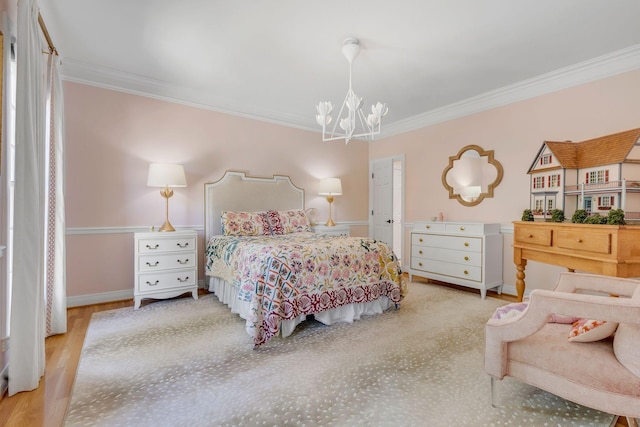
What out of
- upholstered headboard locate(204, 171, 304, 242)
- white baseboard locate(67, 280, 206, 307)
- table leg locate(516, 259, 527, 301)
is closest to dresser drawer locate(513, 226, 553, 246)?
table leg locate(516, 259, 527, 301)

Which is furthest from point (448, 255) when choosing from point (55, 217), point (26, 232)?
point (55, 217)

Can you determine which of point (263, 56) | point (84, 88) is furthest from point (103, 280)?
point (263, 56)

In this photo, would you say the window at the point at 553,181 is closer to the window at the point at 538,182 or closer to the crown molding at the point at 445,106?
the window at the point at 538,182

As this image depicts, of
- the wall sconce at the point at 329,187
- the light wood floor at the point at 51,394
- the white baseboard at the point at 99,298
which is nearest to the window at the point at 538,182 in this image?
the light wood floor at the point at 51,394

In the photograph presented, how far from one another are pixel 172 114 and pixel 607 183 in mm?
4709

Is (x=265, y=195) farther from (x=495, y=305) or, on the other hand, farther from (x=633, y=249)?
(x=633, y=249)

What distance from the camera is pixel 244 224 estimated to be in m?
4.05

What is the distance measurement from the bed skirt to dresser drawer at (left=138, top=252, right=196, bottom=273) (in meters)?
0.45

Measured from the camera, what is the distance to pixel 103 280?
3.59 meters

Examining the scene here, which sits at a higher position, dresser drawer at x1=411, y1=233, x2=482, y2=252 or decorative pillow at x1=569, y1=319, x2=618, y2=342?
dresser drawer at x1=411, y1=233, x2=482, y2=252

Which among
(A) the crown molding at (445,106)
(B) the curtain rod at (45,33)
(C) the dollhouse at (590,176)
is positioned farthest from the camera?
(A) the crown molding at (445,106)

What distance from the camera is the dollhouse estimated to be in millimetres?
2469

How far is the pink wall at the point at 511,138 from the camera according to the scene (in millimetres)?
3133

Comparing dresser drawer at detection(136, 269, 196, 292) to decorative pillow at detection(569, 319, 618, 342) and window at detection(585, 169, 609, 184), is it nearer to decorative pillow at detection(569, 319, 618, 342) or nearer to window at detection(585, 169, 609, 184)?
decorative pillow at detection(569, 319, 618, 342)
